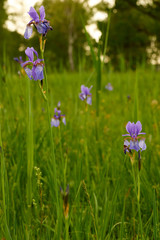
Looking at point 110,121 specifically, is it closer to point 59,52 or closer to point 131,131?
point 131,131

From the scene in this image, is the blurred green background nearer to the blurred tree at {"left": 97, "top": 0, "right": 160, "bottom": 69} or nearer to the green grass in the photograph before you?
the blurred tree at {"left": 97, "top": 0, "right": 160, "bottom": 69}

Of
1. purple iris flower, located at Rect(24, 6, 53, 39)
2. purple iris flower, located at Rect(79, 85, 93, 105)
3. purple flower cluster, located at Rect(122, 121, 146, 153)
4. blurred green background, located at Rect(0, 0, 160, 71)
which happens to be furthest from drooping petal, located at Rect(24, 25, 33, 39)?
blurred green background, located at Rect(0, 0, 160, 71)

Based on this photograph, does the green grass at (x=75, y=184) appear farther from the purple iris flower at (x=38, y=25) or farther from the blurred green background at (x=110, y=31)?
the blurred green background at (x=110, y=31)

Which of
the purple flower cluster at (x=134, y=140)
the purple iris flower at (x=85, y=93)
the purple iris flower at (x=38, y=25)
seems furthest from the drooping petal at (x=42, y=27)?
the purple iris flower at (x=85, y=93)

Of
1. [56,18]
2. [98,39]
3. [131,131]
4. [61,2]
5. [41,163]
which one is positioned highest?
[61,2]

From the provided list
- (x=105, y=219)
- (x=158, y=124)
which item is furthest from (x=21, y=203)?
(x=158, y=124)

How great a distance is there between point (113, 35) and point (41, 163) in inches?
834

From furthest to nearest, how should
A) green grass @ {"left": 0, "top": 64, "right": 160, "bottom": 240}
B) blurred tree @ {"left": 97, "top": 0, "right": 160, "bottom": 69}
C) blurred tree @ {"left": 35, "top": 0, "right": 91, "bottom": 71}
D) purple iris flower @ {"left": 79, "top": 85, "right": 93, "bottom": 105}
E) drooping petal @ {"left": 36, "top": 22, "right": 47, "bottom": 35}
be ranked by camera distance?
blurred tree @ {"left": 35, "top": 0, "right": 91, "bottom": 71} < blurred tree @ {"left": 97, "top": 0, "right": 160, "bottom": 69} < purple iris flower @ {"left": 79, "top": 85, "right": 93, "bottom": 105} < green grass @ {"left": 0, "top": 64, "right": 160, "bottom": 240} < drooping petal @ {"left": 36, "top": 22, "right": 47, "bottom": 35}

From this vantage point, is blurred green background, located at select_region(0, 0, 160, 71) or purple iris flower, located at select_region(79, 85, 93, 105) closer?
purple iris flower, located at select_region(79, 85, 93, 105)

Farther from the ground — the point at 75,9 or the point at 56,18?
the point at 75,9

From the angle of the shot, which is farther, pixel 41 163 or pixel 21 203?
pixel 41 163

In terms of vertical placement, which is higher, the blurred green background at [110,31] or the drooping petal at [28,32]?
the blurred green background at [110,31]

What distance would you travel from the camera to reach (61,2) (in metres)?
23.3

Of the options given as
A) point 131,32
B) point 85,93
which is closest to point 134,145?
point 85,93
